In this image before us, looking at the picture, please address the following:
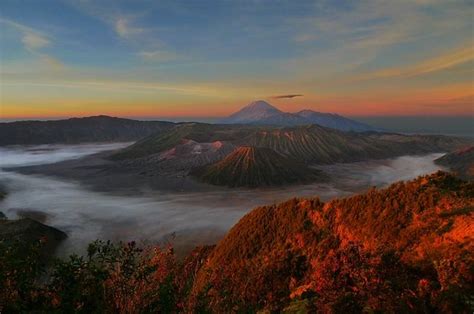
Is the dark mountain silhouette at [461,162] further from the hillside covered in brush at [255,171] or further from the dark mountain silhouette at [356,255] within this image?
the dark mountain silhouette at [356,255]

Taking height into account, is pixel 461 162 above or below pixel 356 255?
below

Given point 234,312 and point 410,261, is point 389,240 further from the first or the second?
point 234,312

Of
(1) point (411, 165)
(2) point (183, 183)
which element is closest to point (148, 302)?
(2) point (183, 183)

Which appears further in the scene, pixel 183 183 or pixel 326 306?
pixel 183 183

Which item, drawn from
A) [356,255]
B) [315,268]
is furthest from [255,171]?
[356,255]

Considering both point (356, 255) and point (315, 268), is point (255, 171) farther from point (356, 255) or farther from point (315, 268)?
point (356, 255)
